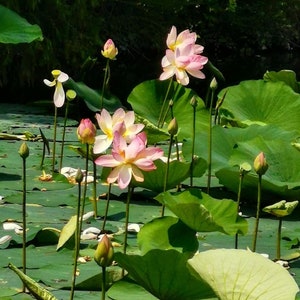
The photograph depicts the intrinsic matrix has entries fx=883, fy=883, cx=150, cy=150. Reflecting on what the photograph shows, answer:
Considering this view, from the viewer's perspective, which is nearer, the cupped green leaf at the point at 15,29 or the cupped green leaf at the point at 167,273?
the cupped green leaf at the point at 167,273

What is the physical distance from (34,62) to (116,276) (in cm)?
742

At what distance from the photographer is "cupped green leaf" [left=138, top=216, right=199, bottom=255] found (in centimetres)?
160

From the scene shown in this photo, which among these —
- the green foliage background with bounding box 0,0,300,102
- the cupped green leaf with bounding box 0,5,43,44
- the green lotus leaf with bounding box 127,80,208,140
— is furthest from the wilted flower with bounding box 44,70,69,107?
the cupped green leaf with bounding box 0,5,43,44

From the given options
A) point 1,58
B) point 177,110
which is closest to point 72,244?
point 177,110

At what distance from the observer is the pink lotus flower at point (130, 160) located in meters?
1.38

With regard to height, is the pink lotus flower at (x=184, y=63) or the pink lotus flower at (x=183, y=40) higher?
the pink lotus flower at (x=183, y=40)

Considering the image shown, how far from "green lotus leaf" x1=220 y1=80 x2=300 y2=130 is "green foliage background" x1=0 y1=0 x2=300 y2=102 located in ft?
3.38

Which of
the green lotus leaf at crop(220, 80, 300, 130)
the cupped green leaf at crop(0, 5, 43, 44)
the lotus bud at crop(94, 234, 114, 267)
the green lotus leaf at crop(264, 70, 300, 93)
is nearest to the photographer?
the lotus bud at crop(94, 234, 114, 267)

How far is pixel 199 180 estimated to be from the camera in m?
2.47

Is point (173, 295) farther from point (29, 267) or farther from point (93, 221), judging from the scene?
point (93, 221)

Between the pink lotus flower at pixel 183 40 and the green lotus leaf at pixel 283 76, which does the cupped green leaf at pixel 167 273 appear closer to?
the pink lotus flower at pixel 183 40

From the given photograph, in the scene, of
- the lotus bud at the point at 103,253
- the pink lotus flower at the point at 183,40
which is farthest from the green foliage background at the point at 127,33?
the lotus bud at the point at 103,253

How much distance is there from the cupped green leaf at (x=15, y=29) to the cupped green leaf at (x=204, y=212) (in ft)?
9.78

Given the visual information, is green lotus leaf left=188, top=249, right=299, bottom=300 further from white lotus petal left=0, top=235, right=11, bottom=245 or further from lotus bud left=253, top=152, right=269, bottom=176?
white lotus petal left=0, top=235, right=11, bottom=245
